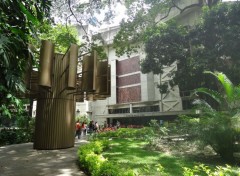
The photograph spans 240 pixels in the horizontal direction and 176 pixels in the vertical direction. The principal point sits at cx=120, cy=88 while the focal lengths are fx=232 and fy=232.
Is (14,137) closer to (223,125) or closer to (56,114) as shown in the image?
(56,114)

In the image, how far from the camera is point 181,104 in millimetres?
32188

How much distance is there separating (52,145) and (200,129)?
7088 millimetres

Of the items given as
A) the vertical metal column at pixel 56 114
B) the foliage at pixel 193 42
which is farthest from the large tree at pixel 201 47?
the vertical metal column at pixel 56 114

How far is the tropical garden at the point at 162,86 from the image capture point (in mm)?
4270

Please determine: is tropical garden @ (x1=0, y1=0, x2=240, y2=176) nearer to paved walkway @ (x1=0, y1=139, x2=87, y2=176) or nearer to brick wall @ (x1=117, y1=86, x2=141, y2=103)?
paved walkway @ (x1=0, y1=139, x2=87, y2=176)

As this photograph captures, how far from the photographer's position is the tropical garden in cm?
427

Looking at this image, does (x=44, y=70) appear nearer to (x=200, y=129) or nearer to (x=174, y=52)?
(x=200, y=129)

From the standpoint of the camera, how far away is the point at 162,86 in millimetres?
27984

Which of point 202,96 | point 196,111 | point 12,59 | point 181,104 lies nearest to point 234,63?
point 202,96

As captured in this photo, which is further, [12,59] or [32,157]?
[32,157]

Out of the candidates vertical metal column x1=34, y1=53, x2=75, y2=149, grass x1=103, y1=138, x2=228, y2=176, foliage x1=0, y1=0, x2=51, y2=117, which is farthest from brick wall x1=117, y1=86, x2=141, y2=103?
foliage x1=0, y1=0, x2=51, y2=117

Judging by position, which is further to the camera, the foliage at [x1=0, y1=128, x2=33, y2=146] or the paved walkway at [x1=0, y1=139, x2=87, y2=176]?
the foliage at [x1=0, y1=128, x2=33, y2=146]

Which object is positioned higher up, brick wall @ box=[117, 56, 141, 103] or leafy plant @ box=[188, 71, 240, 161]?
brick wall @ box=[117, 56, 141, 103]

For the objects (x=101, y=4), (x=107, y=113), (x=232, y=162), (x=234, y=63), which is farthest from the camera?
(x=107, y=113)
